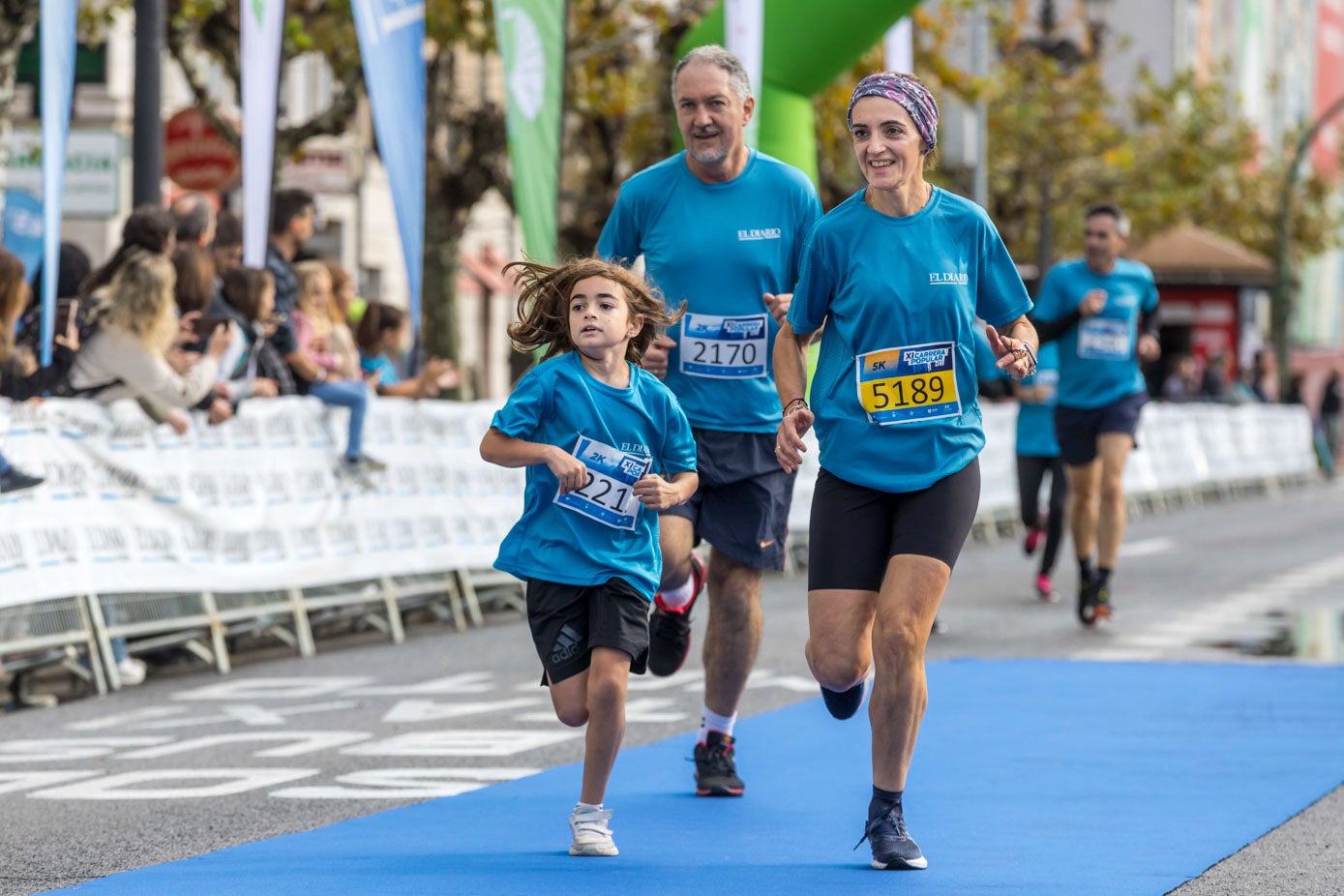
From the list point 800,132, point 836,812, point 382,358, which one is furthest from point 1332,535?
point 836,812

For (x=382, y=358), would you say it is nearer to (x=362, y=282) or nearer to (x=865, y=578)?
(x=865, y=578)

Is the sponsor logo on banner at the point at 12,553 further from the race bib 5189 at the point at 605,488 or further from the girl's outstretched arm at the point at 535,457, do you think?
the race bib 5189 at the point at 605,488

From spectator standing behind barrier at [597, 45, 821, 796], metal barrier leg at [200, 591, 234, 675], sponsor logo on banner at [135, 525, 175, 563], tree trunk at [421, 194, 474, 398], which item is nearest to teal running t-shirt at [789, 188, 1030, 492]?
spectator standing behind barrier at [597, 45, 821, 796]

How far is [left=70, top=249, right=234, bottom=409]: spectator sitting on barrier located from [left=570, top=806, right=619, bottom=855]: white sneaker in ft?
16.6

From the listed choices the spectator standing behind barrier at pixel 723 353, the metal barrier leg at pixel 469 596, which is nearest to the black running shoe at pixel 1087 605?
the metal barrier leg at pixel 469 596

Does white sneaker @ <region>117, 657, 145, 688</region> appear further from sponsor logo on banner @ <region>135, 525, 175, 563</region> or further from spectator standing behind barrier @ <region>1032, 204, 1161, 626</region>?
spectator standing behind barrier @ <region>1032, 204, 1161, 626</region>

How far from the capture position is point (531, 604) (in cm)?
606

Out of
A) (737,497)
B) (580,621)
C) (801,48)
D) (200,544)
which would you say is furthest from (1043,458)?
(580,621)

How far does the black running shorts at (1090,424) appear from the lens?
1288cm

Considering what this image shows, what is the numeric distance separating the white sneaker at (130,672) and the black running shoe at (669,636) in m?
4.05

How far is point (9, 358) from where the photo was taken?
1002cm

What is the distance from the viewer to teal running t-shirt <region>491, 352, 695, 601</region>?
599 cm

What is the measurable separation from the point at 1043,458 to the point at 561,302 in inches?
363

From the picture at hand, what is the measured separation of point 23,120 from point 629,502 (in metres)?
24.6
